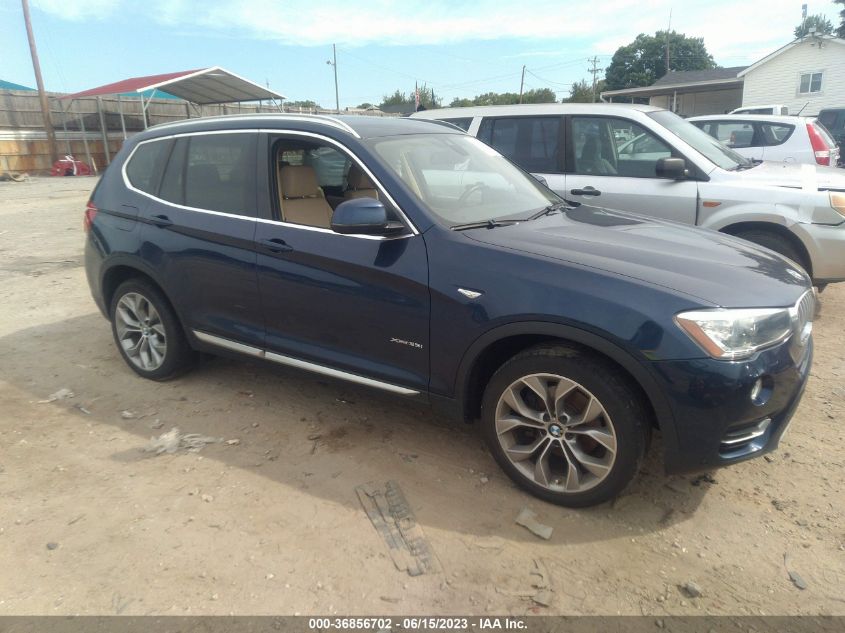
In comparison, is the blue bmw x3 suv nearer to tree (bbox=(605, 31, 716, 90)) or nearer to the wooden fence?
the wooden fence

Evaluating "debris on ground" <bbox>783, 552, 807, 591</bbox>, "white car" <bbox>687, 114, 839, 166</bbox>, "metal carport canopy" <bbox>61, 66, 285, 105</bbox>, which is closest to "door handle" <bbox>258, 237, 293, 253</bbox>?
"debris on ground" <bbox>783, 552, 807, 591</bbox>

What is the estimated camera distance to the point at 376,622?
2.31m

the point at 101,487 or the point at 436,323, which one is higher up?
the point at 436,323

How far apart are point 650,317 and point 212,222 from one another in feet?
8.75

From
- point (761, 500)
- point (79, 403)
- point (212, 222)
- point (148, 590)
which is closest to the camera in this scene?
point (148, 590)

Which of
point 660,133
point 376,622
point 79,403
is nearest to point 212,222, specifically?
point 79,403

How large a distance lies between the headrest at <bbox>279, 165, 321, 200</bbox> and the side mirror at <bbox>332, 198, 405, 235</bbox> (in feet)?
2.65

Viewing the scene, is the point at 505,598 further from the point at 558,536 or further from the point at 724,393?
the point at 724,393

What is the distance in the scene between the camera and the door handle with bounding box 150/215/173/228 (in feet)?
13.3

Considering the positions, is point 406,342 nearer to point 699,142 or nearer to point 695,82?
point 699,142

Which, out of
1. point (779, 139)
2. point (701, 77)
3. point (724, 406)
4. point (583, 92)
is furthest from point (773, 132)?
point (583, 92)

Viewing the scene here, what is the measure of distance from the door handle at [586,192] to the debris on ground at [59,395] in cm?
458

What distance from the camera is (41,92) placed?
24.1 m

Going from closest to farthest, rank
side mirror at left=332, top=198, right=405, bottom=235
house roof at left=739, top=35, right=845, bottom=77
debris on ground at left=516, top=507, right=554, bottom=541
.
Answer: debris on ground at left=516, top=507, right=554, bottom=541
side mirror at left=332, top=198, right=405, bottom=235
house roof at left=739, top=35, right=845, bottom=77
